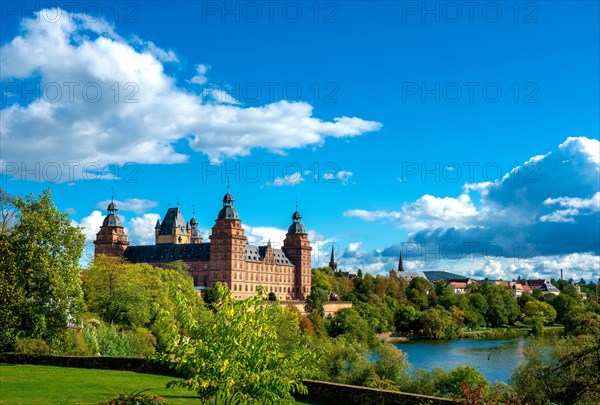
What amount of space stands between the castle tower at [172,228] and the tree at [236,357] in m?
114

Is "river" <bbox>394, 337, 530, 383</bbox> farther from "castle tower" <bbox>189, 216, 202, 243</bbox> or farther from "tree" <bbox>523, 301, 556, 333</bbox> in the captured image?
"castle tower" <bbox>189, 216, 202, 243</bbox>

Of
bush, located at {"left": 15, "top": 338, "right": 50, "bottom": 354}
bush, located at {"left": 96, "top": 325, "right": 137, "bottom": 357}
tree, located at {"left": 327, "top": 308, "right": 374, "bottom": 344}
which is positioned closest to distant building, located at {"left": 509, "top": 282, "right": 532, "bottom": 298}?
tree, located at {"left": 327, "top": 308, "right": 374, "bottom": 344}

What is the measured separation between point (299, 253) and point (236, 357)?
99150 mm

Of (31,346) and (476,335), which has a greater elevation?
(31,346)

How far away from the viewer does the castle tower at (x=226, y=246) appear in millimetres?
95438

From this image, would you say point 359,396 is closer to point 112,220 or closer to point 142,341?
point 142,341

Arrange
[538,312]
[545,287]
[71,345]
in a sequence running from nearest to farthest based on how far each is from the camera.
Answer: [71,345] < [538,312] < [545,287]

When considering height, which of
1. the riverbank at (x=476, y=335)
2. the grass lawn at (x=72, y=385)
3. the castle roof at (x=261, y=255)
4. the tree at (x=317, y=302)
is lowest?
the riverbank at (x=476, y=335)

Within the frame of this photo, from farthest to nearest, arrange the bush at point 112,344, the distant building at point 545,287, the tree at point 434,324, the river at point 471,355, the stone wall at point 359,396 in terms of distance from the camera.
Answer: the distant building at point 545,287
the tree at point 434,324
the river at point 471,355
the bush at point 112,344
the stone wall at point 359,396

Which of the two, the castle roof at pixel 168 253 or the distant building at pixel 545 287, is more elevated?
the castle roof at pixel 168 253

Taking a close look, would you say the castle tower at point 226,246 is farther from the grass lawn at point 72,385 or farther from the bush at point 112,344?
the grass lawn at point 72,385

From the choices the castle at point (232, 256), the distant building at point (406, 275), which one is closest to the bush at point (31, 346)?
the castle at point (232, 256)

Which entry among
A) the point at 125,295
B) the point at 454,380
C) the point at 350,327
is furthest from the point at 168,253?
the point at 454,380

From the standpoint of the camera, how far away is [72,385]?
64.6ft
